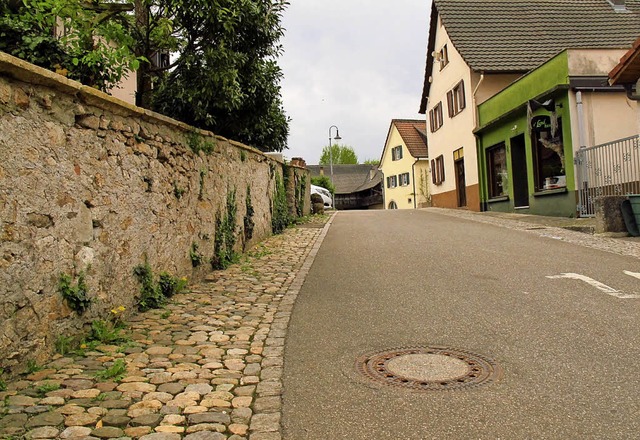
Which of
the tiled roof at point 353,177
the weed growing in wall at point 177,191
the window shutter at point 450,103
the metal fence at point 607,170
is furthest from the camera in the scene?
the tiled roof at point 353,177

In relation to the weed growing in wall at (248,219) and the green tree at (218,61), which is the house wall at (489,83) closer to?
the green tree at (218,61)

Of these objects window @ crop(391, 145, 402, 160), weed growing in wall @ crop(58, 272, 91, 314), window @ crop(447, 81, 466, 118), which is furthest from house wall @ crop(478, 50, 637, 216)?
window @ crop(391, 145, 402, 160)

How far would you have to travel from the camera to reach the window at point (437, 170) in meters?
28.7

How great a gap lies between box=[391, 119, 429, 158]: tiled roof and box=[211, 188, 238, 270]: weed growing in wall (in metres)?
37.3

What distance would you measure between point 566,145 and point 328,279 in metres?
10.3

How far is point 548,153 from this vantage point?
1683cm

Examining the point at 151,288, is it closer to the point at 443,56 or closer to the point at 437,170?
the point at 443,56

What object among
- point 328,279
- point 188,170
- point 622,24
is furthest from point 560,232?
point 622,24

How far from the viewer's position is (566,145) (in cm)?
1541

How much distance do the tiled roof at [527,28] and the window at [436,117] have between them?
4.72m

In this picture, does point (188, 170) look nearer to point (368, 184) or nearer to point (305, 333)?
point (305, 333)

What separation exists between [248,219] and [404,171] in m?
38.8

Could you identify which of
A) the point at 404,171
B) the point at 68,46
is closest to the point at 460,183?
the point at 68,46

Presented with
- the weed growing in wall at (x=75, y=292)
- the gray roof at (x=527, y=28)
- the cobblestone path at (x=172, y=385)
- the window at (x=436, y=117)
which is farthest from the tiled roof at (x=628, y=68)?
the window at (x=436, y=117)
